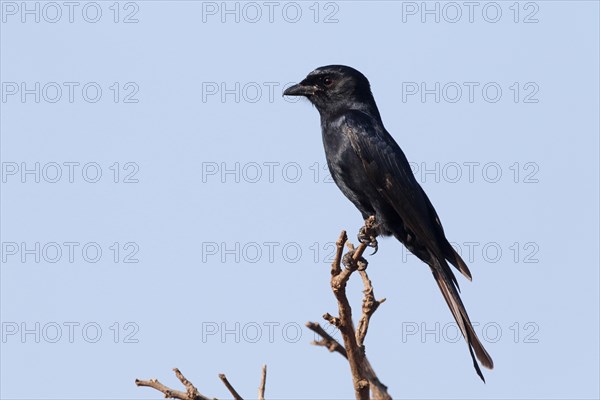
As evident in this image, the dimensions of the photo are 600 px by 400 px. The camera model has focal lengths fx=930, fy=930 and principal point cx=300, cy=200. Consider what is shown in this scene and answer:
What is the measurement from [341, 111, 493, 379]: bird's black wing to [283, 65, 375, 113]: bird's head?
291mm

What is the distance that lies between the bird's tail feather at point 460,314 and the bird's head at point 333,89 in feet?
5.24

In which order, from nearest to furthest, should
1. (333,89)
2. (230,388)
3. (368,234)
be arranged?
(230,388), (368,234), (333,89)

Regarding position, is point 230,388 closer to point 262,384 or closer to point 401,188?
point 262,384

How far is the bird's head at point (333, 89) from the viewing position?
298 inches

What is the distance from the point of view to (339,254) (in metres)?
4.64

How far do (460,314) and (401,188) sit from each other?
43.0 inches

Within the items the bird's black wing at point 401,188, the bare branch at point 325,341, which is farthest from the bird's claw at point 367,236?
the bare branch at point 325,341

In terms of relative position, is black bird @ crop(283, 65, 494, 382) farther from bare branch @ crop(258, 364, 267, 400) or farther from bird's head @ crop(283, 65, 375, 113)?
bare branch @ crop(258, 364, 267, 400)

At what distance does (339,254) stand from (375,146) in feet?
8.18

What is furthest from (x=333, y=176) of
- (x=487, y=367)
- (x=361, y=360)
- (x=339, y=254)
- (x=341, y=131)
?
(x=361, y=360)

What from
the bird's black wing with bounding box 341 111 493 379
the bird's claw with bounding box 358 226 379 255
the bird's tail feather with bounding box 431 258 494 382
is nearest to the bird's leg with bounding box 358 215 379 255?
the bird's claw with bounding box 358 226 379 255

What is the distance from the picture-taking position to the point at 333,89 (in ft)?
24.9

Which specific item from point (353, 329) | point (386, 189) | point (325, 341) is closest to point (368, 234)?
point (386, 189)

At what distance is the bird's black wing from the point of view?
674 centimetres
